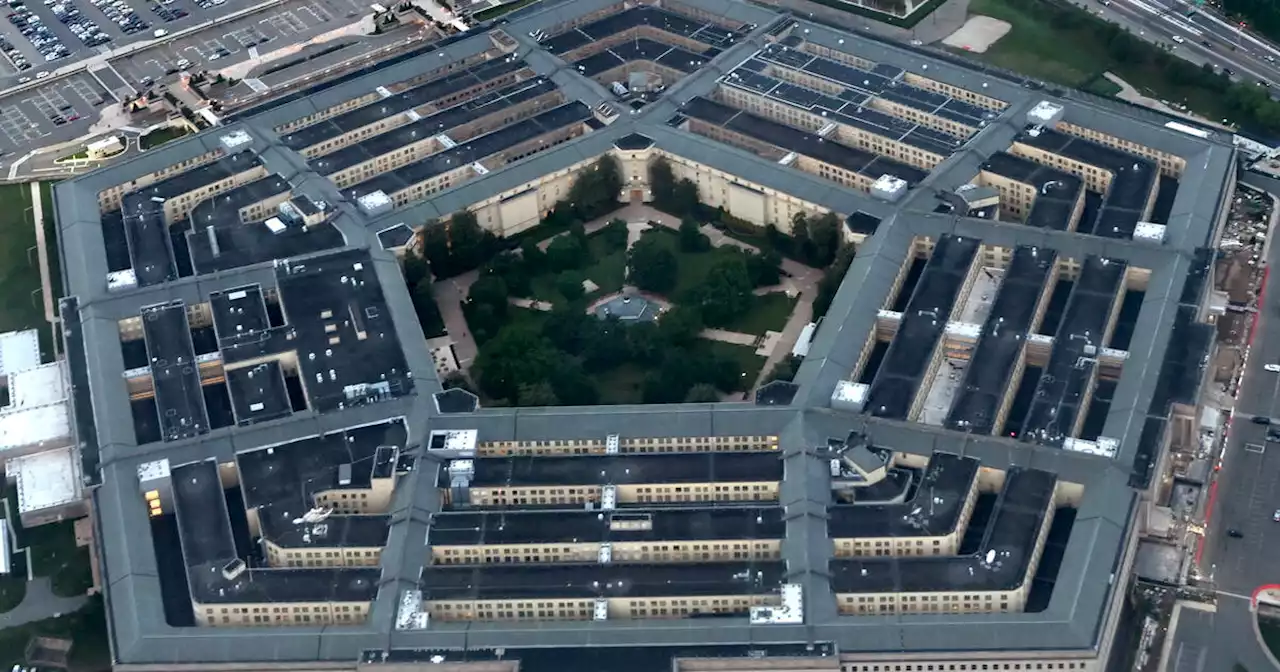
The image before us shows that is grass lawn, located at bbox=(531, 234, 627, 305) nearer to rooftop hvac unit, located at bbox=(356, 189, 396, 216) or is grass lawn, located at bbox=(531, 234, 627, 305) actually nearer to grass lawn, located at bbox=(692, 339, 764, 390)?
grass lawn, located at bbox=(692, 339, 764, 390)

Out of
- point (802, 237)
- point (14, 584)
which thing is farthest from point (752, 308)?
point (14, 584)

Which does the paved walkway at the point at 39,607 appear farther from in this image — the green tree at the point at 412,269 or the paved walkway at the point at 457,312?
the green tree at the point at 412,269

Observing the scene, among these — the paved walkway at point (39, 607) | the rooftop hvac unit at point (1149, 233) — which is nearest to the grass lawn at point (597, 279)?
the rooftop hvac unit at point (1149, 233)

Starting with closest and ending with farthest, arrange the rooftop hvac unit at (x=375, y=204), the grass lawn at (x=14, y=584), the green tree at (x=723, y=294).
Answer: the grass lawn at (x=14, y=584) → the green tree at (x=723, y=294) → the rooftop hvac unit at (x=375, y=204)

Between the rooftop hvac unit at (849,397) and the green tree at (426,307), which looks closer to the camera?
the rooftop hvac unit at (849,397)

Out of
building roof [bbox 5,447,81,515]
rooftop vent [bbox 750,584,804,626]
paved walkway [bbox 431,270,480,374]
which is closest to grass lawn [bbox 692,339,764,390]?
paved walkway [bbox 431,270,480,374]

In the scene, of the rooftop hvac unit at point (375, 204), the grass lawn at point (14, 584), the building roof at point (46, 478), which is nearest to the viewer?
the grass lawn at point (14, 584)
